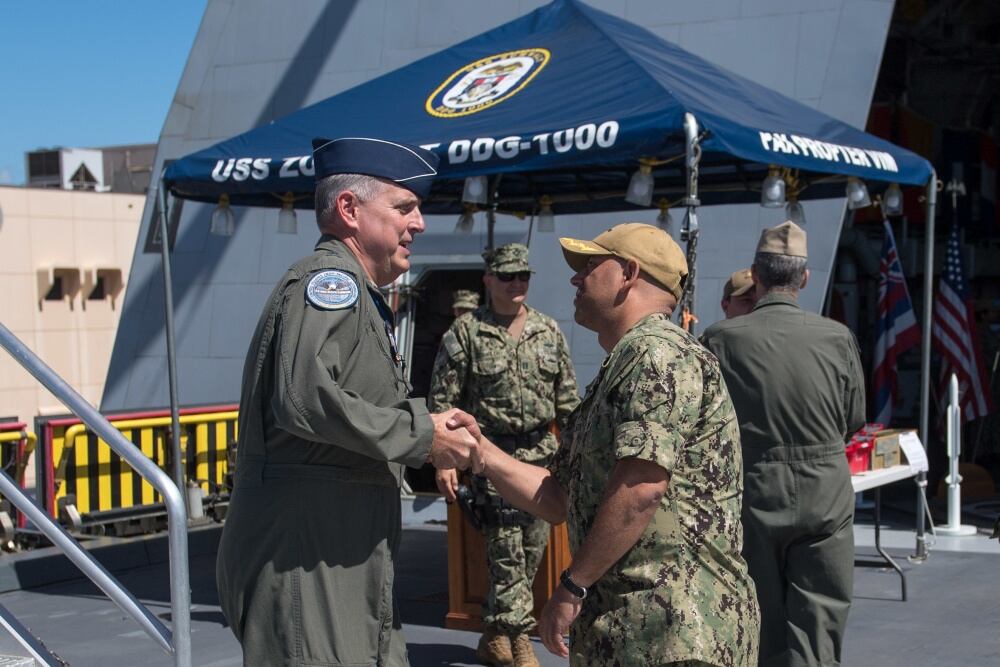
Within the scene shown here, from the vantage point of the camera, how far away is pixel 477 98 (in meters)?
7.30

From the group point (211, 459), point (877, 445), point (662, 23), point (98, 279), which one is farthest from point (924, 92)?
point (98, 279)

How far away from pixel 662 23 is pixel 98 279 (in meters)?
27.5

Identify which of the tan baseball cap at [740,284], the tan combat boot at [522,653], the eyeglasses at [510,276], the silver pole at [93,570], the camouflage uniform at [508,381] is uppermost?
the eyeglasses at [510,276]

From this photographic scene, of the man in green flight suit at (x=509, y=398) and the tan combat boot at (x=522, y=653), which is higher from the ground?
the man in green flight suit at (x=509, y=398)

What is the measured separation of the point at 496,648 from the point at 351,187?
3528 mm

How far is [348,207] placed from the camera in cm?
306

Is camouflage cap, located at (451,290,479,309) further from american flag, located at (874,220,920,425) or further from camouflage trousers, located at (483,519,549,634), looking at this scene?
camouflage trousers, located at (483,519,549,634)

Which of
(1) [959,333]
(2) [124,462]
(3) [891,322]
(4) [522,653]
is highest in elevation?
(3) [891,322]

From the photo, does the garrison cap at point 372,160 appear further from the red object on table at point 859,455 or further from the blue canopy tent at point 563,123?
the red object on table at point 859,455

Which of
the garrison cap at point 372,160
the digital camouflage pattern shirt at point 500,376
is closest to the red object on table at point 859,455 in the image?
the digital camouflage pattern shirt at point 500,376

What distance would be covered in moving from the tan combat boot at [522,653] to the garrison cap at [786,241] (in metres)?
2.39

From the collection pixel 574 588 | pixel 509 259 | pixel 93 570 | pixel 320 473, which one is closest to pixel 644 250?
pixel 574 588

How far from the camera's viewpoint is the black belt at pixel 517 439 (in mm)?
6277

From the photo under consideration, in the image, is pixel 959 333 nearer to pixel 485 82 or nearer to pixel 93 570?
pixel 485 82
